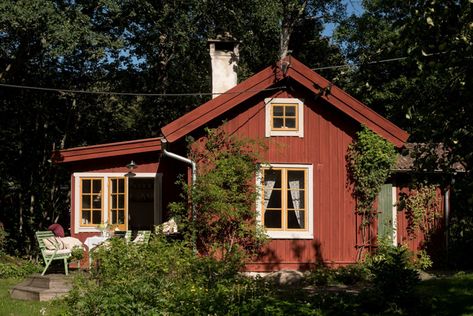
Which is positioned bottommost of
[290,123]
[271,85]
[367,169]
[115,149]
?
[367,169]

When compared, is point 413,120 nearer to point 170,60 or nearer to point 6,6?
point 6,6

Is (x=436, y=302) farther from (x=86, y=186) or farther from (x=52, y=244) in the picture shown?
(x=86, y=186)

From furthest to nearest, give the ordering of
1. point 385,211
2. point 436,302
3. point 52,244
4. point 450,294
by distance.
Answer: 1. point 385,211
2. point 52,244
3. point 450,294
4. point 436,302

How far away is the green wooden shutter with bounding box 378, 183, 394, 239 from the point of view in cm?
1386

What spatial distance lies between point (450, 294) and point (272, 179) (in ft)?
15.7

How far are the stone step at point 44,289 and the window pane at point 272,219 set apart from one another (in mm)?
4313

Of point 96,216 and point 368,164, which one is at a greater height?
point 368,164

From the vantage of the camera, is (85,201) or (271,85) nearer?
(271,85)

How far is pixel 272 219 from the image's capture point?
524 inches

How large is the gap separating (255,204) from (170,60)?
12728 millimetres

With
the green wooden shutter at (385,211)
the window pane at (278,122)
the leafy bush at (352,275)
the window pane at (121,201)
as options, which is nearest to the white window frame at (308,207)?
the window pane at (278,122)

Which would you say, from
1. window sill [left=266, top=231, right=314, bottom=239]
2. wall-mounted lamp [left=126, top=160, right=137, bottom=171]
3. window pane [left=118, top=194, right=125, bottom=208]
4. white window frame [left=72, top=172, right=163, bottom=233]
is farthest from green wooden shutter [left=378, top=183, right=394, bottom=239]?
window pane [left=118, top=194, right=125, bottom=208]

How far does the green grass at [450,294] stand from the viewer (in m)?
8.30

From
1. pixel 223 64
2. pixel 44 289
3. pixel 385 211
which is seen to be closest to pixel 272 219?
pixel 385 211
